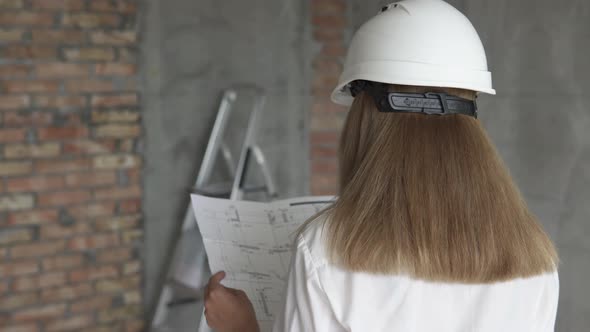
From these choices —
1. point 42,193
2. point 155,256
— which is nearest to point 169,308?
point 155,256

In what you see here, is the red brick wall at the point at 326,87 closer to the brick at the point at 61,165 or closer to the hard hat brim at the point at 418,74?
the brick at the point at 61,165

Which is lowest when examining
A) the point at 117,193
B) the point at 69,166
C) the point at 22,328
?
the point at 22,328

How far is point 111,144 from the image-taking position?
3123mm

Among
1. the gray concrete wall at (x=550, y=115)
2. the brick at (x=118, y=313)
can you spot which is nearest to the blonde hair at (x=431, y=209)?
the gray concrete wall at (x=550, y=115)

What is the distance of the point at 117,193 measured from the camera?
317 centimetres

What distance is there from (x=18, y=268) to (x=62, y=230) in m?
0.24

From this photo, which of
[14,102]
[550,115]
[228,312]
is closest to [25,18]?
[14,102]

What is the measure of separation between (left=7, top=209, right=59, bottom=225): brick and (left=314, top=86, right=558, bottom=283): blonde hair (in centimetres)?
223

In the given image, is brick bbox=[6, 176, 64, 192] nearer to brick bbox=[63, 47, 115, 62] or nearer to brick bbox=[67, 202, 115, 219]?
brick bbox=[67, 202, 115, 219]

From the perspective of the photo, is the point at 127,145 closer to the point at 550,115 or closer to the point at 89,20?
the point at 89,20

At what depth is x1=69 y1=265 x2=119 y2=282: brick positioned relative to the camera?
311cm

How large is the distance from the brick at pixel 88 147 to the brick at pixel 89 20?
1.67 ft

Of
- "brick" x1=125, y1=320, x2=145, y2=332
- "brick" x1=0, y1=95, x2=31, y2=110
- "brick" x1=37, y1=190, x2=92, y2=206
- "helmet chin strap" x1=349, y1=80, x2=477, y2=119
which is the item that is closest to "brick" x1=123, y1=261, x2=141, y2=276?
"brick" x1=125, y1=320, x2=145, y2=332

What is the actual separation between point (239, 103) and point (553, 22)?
157 centimetres
